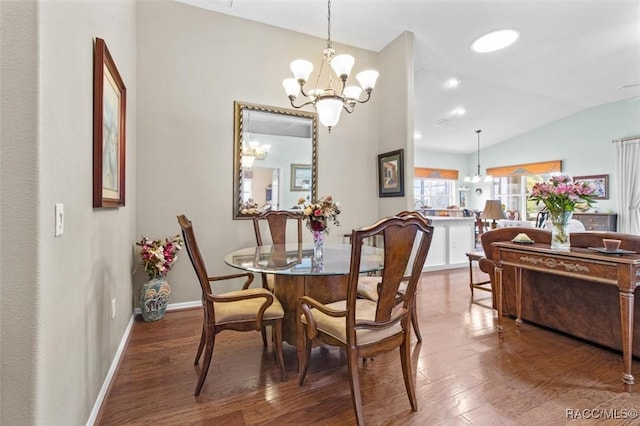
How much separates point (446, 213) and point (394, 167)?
19.1 feet

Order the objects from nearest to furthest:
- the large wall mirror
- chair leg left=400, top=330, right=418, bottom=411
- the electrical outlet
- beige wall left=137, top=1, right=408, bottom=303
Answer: the electrical outlet
chair leg left=400, top=330, right=418, bottom=411
beige wall left=137, top=1, right=408, bottom=303
the large wall mirror

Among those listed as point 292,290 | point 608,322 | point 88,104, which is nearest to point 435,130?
point 608,322

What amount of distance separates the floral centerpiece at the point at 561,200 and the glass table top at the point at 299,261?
1.48m

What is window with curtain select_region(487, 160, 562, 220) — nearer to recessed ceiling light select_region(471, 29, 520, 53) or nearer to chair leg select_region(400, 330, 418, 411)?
recessed ceiling light select_region(471, 29, 520, 53)

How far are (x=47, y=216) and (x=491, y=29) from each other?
15.6ft

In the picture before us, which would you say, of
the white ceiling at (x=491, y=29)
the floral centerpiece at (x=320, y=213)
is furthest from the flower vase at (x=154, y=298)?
the white ceiling at (x=491, y=29)

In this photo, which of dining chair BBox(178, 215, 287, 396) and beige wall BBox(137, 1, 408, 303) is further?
beige wall BBox(137, 1, 408, 303)

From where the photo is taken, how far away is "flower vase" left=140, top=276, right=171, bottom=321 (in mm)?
2969

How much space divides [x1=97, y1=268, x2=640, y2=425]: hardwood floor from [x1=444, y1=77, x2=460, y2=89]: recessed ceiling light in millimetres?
4492

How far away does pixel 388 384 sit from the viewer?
1.94 metres

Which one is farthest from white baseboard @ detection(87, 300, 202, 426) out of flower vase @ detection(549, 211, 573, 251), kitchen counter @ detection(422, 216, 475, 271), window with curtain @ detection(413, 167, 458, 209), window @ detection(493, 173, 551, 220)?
window @ detection(493, 173, 551, 220)

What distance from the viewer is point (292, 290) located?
7.29ft

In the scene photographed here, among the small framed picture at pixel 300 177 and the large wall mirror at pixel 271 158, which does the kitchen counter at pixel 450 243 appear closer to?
the small framed picture at pixel 300 177

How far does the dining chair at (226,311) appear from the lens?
5.84 ft
